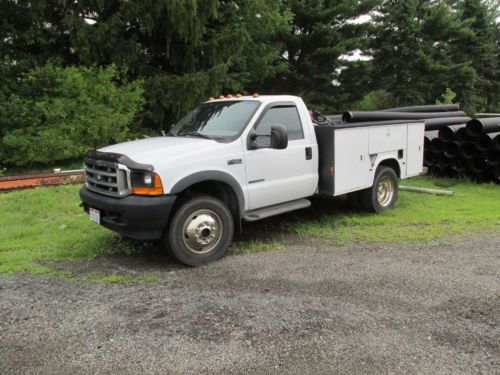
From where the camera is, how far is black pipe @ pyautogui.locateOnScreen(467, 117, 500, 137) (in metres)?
10.6

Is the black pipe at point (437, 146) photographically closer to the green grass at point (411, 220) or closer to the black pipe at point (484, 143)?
the black pipe at point (484, 143)

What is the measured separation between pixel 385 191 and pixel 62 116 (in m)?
8.84

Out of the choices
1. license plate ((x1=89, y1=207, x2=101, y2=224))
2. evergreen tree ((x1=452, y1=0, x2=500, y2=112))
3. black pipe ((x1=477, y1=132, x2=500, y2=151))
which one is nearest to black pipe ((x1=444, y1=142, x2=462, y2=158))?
black pipe ((x1=477, y1=132, x2=500, y2=151))

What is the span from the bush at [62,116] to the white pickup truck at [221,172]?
6426 millimetres

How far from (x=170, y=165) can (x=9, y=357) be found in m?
2.47

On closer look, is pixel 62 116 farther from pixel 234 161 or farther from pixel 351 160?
pixel 351 160

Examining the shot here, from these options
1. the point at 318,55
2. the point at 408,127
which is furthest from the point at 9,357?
the point at 318,55

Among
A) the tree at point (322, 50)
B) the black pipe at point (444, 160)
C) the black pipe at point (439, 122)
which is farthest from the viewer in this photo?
the tree at point (322, 50)

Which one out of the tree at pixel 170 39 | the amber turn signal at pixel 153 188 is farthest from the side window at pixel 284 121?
the tree at pixel 170 39

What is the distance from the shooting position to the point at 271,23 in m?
16.0

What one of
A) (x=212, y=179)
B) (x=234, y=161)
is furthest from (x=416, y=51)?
(x=212, y=179)

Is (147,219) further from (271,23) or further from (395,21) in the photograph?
(395,21)

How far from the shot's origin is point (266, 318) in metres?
3.79

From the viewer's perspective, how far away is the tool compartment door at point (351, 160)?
6.63 m
